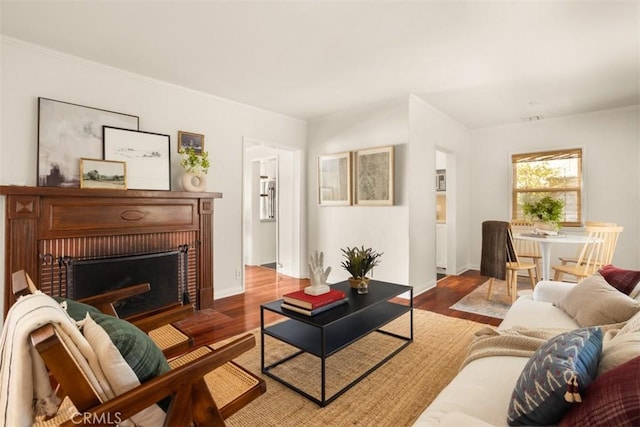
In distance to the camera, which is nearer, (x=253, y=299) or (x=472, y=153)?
(x=253, y=299)

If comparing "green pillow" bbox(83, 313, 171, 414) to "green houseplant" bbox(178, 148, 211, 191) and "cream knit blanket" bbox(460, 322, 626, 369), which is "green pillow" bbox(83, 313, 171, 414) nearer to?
"cream knit blanket" bbox(460, 322, 626, 369)

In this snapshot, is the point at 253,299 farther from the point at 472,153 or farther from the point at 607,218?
the point at 607,218

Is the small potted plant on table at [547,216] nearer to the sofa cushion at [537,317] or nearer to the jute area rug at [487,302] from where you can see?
the jute area rug at [487,302]

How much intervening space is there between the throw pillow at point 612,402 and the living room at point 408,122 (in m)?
2.27

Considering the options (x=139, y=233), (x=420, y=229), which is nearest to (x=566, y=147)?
(x=420, y=229)

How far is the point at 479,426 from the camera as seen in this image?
0.89 metres

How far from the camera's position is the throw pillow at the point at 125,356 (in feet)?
3.17

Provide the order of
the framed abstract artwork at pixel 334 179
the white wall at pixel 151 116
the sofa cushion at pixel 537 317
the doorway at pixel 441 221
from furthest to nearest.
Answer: the doorway at pixel 441 221, the framed abstract artwork at pixel 334 179, the white wall at pixel 151 116, the sofa cushion at pixel 537 317

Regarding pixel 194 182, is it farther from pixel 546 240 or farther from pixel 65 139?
pixel 546 240

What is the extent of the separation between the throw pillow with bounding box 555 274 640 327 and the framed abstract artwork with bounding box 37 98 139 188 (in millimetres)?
3900

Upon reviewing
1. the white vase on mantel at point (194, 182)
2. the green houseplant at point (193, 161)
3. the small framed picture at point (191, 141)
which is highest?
the small framed picture at point (191, 141)

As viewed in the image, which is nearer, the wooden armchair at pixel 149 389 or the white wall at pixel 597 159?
the wooden armchair at pixel 149 389

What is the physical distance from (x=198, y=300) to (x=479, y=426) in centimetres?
326

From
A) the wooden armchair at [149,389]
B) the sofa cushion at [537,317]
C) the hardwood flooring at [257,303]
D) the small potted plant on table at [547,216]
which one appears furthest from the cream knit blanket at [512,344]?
the small potted plant on table at [547,216]
